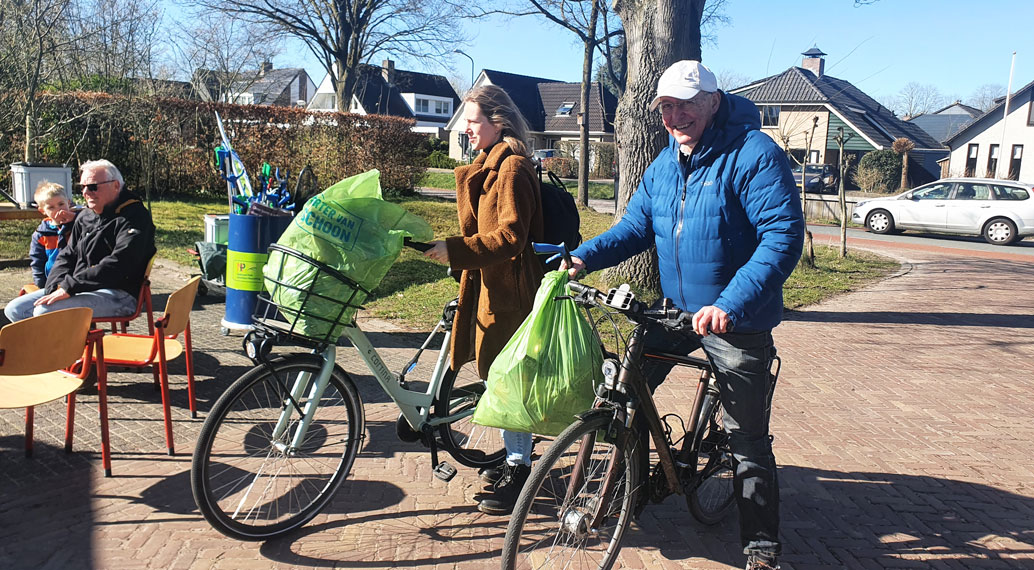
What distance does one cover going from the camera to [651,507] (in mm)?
3908

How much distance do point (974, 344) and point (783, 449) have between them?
432 centimetres

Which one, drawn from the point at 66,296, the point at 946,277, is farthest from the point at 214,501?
the point at 946,277

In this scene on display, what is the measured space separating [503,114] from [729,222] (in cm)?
114

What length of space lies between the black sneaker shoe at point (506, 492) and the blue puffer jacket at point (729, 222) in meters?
1.11

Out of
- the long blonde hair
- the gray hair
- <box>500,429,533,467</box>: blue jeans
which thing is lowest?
<box>500,429,533,467</box>: blue jeans

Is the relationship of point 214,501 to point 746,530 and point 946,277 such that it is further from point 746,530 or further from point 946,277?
point 946,277

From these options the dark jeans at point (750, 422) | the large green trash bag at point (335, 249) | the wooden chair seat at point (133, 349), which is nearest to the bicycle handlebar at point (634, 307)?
the dark jeans at point (750, 422)

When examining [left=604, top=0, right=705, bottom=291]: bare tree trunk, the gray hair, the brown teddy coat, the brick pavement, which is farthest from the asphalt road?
the gray hair

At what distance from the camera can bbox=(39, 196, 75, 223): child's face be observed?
18.0ft

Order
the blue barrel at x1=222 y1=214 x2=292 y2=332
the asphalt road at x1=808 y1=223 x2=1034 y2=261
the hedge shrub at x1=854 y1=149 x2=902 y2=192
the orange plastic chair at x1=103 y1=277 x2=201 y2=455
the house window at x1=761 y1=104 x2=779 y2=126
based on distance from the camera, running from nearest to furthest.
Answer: the orange plastic chair at x1=103 y1=277 x2=201 y2=455 < the blue barrel at x1=222 y1=214 x2=292 y2=332 < the house window at x1=761 y1=104 x2=779 y2=126 < the asphalt road at x1=808 y1=223 x2=1034 y2=261 < the hedge shrub at x1=854 y1=149 x2=902 y2=192

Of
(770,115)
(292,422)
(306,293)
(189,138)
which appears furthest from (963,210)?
(306,293)

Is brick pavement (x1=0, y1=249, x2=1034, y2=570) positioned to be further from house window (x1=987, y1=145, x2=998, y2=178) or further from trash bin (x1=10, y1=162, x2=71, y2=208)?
house window (x1=987, y1=145, x2=998, y2=178)

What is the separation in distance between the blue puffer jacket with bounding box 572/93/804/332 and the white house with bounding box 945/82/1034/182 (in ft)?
155

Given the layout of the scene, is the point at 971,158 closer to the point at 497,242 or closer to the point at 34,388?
the point at 497,242
